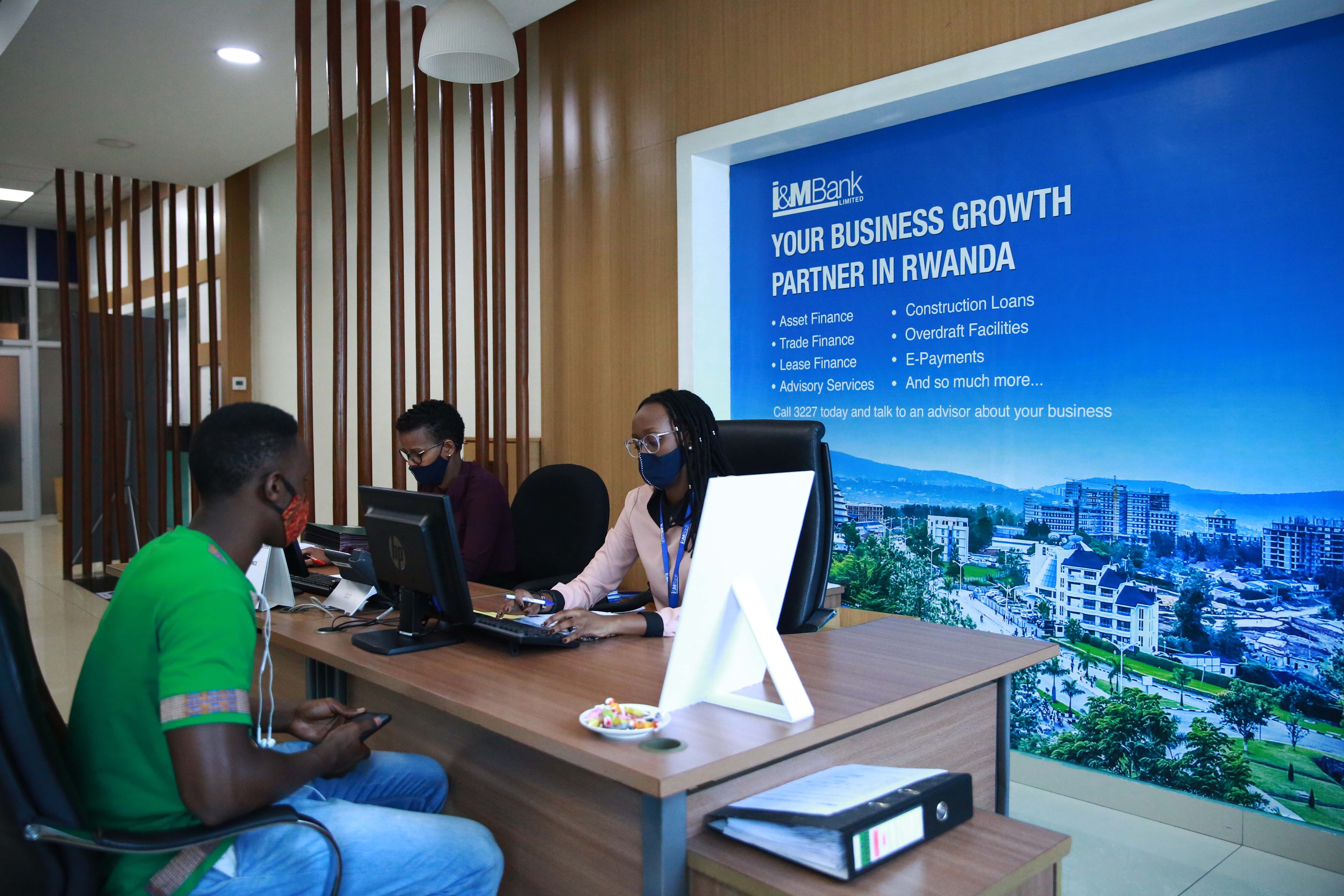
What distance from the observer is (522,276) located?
16.3ft

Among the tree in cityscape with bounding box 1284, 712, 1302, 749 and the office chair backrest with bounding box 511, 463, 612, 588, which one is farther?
the office chair backrest with bounding box 511, 463, 612, 588

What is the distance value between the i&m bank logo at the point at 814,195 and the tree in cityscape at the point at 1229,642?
6.80 feet

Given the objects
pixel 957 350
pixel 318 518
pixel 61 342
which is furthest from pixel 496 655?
pixel 61 342

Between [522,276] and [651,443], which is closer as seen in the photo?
[651,443]

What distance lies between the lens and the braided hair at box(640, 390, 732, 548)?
2590mm

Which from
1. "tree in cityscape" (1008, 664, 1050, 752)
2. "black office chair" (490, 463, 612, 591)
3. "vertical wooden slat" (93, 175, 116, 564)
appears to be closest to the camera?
"tree in cityscape" (1008, 664, 1050, 752)

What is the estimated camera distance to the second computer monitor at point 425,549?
2.15 metres

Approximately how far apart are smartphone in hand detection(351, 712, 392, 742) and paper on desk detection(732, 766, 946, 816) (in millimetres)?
692

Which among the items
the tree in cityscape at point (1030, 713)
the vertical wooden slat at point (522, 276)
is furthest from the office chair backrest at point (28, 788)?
the vertical wooden slat at point (522, 276)

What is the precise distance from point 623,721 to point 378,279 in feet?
19.5

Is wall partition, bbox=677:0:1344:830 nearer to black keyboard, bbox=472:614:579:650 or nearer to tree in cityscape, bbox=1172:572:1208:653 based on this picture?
tree in cityscape, bbox=1172:572:1208:653

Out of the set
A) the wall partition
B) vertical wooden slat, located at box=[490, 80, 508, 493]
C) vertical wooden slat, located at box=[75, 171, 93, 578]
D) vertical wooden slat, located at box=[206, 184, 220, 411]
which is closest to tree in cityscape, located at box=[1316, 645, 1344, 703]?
the wall partition

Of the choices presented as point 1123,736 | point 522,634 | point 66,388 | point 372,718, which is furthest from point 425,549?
point 66,388

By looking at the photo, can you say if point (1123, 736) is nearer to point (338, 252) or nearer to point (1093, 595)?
point (1093, 595)
